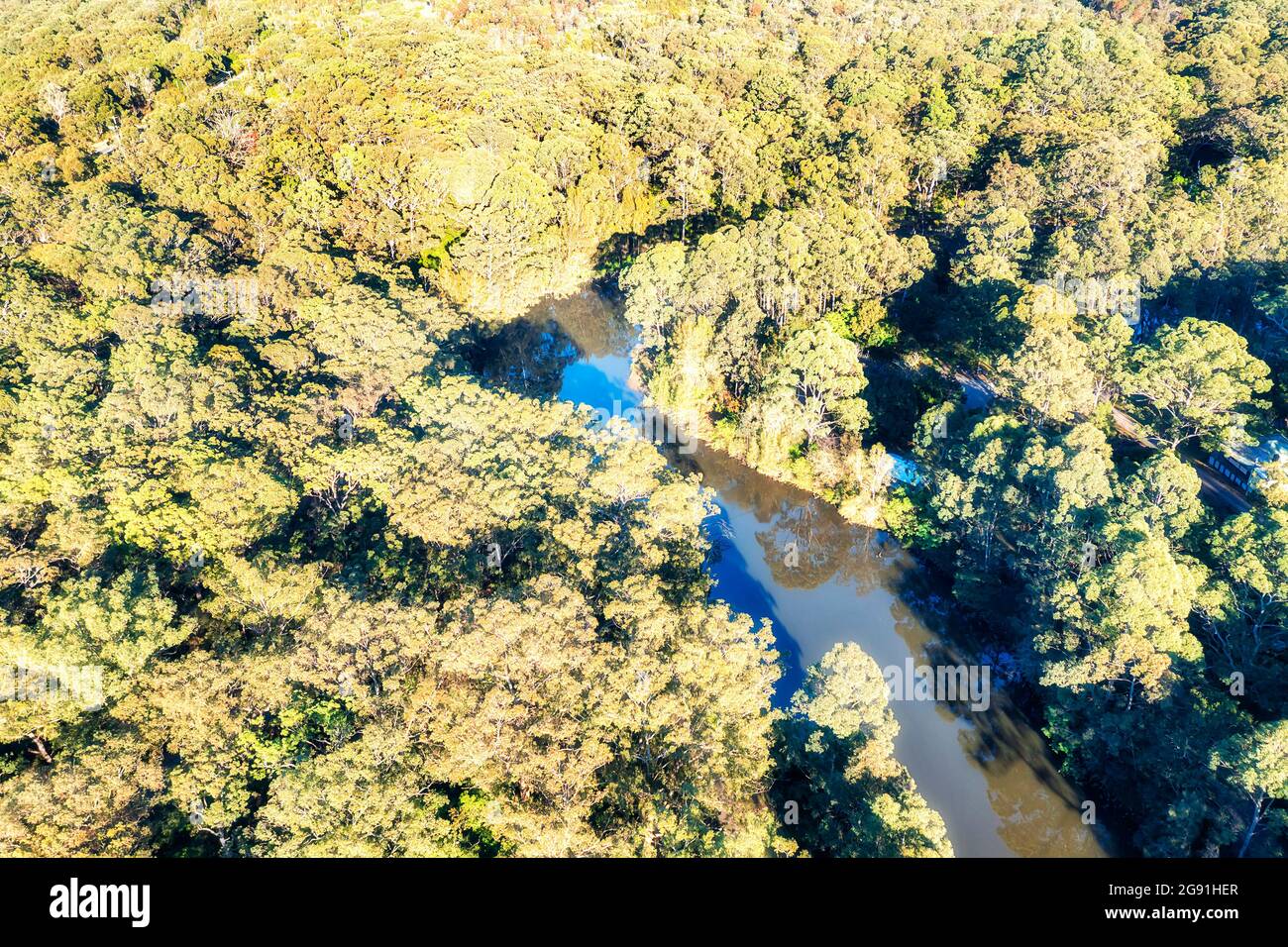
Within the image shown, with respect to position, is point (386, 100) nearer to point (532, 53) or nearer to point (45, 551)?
point (532, 53)

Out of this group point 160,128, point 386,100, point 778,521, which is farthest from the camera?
point 386,100

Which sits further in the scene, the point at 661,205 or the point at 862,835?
the point at 661,205

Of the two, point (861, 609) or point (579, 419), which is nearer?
point (579, 419)

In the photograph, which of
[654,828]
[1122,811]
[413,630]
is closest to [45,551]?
[413,630]

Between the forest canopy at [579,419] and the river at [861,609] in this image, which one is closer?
the forest canopy at [579,419]

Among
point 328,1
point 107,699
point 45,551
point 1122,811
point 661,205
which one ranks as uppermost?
point 328,1

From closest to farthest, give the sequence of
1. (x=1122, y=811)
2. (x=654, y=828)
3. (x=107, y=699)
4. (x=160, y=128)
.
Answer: (x=654, y=828)
(x=107, y=699)
(x=1122, y=811)
(x=160, y=128)

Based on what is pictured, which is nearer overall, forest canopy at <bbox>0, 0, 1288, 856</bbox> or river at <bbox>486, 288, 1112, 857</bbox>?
forest canopy at <bbox>0, 0, 1288, 856</bbox>

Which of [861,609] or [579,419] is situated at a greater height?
[579,419]
